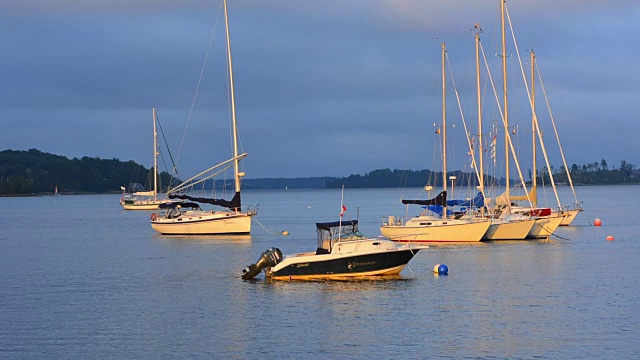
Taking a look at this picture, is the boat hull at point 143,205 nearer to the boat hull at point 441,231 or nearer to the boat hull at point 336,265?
the boat hull at point 441,231

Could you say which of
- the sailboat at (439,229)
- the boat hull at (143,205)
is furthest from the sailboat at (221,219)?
the boat hull at (143,205)

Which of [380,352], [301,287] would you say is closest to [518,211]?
[301,287]

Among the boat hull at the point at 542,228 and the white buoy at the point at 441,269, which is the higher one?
the boat hull at the point at 542,228

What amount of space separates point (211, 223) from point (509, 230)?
24606 millimetres

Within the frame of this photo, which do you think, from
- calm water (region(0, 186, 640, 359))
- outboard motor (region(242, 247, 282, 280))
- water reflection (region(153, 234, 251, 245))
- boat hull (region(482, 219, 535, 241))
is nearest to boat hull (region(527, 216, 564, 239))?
boat hull (region(482, 219, 535, 241))

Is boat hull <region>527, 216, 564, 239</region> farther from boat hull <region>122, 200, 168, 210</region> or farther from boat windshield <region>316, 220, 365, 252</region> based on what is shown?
boat hull <region>122, 200, 168, 210</region>

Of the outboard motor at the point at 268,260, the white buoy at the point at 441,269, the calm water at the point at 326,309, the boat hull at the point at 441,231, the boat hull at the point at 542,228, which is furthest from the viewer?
the boat hull at the point at 542,228

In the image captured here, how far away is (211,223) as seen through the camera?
275ft

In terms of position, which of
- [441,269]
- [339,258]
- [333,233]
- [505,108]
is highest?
[505,108]

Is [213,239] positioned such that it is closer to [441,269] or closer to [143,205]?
[441,269]

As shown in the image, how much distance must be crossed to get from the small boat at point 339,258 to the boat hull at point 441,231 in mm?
18759

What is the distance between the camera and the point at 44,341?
35.8m

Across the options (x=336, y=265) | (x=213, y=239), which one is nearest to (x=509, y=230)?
(x=213, y=239)

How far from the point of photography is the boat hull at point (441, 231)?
6950 centimetres
